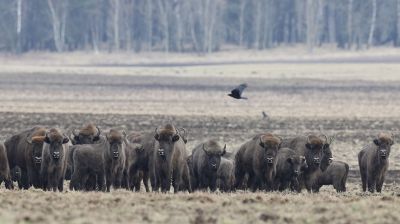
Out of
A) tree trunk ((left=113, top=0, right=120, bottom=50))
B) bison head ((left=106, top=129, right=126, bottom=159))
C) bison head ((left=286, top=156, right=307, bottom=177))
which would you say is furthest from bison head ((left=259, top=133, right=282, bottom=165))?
tree trunk ((left=113, top=0, right=120, bottom=50))

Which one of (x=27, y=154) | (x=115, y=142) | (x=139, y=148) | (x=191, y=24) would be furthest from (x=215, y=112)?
(x=191, y=24)

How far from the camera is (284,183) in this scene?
25.1 metres

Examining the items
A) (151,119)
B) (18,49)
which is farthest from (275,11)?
(151,119)

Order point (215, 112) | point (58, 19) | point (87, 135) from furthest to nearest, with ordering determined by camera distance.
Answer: point (58, 19)
point (215, 112)
point (87, 135)

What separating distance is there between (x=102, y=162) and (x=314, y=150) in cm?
423

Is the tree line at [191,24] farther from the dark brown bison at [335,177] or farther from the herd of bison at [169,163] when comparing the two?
the herd of bison at [169,163]

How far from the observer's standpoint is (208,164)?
24328mm

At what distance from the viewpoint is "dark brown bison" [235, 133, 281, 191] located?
951 inches

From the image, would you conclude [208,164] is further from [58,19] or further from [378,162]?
[58,19]

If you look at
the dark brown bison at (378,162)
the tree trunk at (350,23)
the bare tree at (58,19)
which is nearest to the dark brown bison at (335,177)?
the dark brown bison at (378,162)

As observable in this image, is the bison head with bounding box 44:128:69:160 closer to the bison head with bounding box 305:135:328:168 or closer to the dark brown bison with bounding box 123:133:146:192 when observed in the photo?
the dark brown bison with bounding box 123:133:146:192

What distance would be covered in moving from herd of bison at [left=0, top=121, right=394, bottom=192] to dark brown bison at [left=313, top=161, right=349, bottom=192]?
0.02 meters

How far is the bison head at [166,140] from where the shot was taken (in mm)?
23688

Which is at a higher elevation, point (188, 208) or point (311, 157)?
point (188, 208)
